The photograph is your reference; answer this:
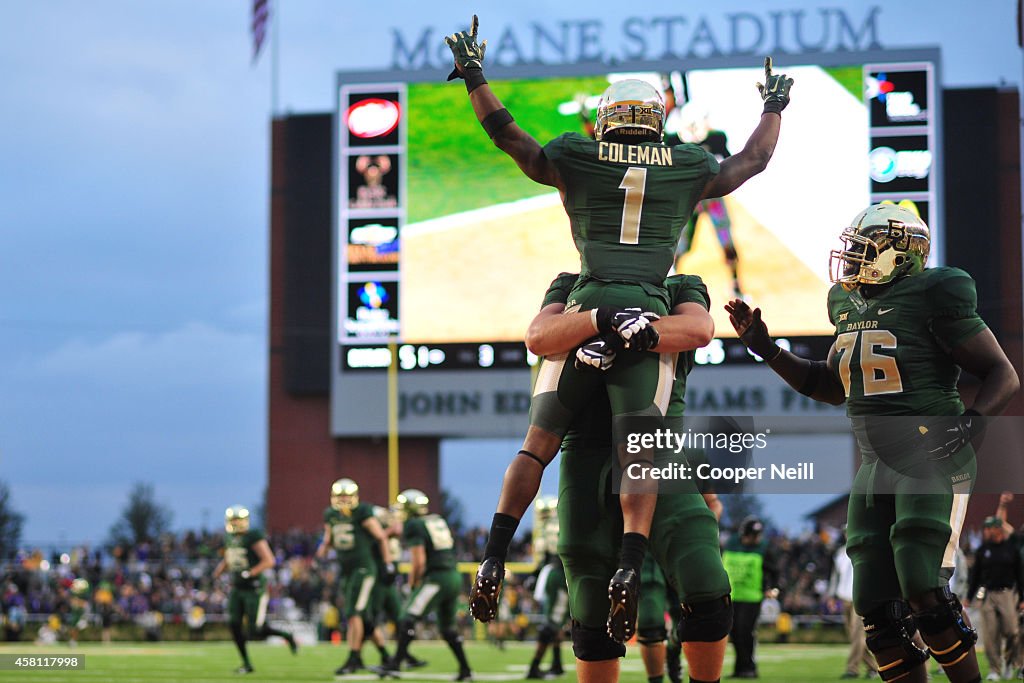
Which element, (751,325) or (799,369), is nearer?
(751,325)

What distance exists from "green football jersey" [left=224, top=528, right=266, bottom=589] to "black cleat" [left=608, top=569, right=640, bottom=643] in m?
11.0

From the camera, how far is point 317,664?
16125 millimetres

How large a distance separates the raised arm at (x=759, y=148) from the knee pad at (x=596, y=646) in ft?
5.30

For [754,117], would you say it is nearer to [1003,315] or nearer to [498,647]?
[1003,315]

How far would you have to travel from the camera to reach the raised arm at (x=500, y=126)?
5023 mm

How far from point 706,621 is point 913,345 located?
151cm

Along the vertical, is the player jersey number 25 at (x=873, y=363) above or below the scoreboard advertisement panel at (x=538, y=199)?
below

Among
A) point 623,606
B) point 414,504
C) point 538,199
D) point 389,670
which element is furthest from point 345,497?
point 538,199

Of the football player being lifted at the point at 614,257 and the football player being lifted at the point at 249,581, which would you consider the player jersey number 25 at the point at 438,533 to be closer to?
the football player being lifted at the point at 249,581

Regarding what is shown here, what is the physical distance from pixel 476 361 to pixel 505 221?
9.62 ft

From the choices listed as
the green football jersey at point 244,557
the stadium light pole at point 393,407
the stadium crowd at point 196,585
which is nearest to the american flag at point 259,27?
the stadium light pole at point 393,407

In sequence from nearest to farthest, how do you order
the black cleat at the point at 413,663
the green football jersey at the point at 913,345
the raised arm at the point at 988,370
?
the raised arm at the point at 988,370 < the green football jersey at the point at 913,345 < the black cleat at the point at 413,663

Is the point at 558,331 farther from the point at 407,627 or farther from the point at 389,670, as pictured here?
the point at 389,670

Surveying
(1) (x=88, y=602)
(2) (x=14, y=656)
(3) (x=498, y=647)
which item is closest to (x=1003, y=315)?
(3) (x=498, y=647)
